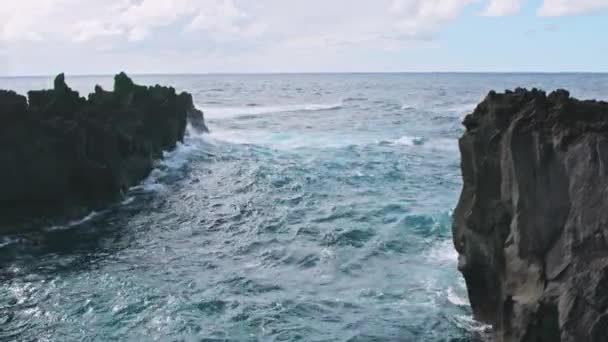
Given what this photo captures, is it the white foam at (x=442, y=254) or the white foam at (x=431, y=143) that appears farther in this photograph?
the white foam at (x=431, y=143)

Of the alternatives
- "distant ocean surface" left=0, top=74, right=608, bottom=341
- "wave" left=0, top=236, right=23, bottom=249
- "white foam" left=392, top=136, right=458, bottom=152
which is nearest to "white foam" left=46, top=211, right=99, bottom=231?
"distant ocean surface" left=0, top=74, right=608, bottom=341

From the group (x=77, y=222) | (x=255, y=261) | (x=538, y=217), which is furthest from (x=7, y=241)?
(x=538, y=217)

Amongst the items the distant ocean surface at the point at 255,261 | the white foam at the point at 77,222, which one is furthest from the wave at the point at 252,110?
the white foam at the point at 77,222

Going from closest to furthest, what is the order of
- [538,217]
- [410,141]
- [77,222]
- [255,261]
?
[538,217]
[255,261]
[77,222]
[410,141]

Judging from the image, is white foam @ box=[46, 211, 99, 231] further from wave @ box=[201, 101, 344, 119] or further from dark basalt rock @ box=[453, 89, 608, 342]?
wave @ box=[201, 101, 344, 119]

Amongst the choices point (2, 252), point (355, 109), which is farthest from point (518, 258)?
point (355, 109)

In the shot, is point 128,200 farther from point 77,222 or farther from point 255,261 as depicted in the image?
point 255,261

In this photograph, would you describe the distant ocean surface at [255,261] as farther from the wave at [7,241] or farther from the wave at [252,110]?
the wave at [252,110]
